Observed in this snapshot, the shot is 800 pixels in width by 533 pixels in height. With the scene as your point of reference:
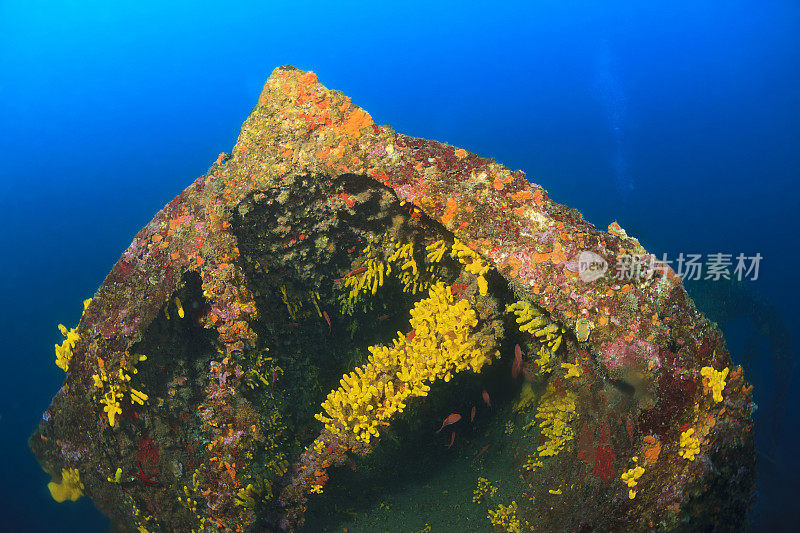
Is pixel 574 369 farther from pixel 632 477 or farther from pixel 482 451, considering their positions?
pixel 482 451

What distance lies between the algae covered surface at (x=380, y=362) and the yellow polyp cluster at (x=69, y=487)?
2 centimetres

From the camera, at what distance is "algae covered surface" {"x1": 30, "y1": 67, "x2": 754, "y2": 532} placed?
2.34 m

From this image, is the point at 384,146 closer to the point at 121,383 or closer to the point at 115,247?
the point at 121,383

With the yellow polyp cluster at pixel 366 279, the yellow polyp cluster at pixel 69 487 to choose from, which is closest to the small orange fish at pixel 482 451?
the yellow polyp cluster at pixel 366 279

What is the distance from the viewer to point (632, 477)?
2291 millimetres

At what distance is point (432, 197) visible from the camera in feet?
9.11

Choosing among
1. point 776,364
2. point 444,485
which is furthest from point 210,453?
point 776,364

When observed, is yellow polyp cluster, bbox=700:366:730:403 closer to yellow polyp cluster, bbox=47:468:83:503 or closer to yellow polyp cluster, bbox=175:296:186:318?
yellow polyp cluster, bbox=175:296:186:318

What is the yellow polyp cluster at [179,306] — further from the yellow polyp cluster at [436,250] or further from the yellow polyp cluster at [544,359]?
the yellow polyp cluster at [544,359]

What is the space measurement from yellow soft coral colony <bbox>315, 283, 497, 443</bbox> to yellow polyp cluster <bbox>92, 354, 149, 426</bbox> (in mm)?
1742

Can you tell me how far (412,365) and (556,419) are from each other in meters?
1.26

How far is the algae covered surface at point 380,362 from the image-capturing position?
234cm

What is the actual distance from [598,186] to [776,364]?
30.4m

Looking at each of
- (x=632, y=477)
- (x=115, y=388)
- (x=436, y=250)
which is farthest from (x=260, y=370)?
(x=632, y=477)
